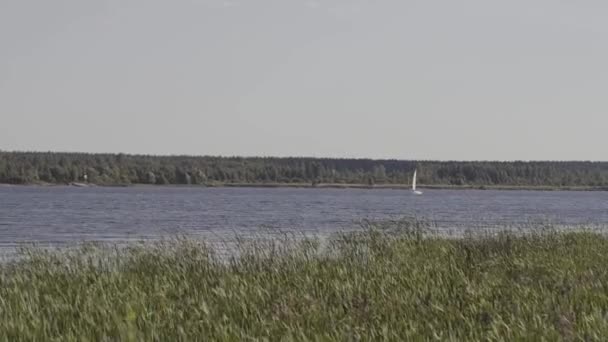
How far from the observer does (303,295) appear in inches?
466

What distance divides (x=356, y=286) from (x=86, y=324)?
391 centimetres

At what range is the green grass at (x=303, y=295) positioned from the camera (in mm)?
9727

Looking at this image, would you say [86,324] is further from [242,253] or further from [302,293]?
[242,253]

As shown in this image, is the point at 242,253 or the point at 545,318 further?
the point at 242,253

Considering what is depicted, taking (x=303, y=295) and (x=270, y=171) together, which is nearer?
(x=303, y=295)

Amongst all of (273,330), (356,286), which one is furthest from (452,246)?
(273,330)

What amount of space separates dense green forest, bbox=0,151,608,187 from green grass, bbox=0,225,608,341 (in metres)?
126

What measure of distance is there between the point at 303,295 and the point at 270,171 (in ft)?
492

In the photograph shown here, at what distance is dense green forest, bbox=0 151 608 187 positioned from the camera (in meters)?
143

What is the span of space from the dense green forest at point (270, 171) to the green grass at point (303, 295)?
126m

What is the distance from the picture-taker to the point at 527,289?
12.1 metres

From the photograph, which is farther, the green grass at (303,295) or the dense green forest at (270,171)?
the dense green forest at (270,171)

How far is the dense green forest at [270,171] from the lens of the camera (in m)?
143

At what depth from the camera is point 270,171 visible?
162 m
